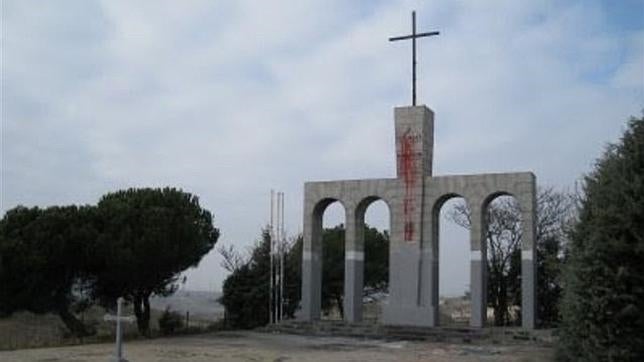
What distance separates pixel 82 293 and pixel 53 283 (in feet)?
5.55

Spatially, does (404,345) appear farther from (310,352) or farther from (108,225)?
(108,225)

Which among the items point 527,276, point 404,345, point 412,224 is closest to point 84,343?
point 404,345

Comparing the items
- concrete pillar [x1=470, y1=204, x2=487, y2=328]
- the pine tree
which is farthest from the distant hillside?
the pine tree

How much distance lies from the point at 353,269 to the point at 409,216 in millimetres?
2956

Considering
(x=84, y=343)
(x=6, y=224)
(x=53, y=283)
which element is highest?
(x=6, y=224)

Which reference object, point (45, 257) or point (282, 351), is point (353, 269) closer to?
point (282, 351)

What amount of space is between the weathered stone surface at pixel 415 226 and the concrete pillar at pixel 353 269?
37 mm

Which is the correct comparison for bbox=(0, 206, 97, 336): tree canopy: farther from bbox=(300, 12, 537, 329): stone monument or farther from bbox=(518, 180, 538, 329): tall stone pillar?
bbox=(518, 180, 538, 329): tall stone pillar

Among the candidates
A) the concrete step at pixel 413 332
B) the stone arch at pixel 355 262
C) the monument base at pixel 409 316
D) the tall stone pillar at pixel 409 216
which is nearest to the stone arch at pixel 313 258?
the stone arch at pixel 355 262

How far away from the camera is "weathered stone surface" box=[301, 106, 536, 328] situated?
1113 inches

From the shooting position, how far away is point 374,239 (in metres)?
43.5

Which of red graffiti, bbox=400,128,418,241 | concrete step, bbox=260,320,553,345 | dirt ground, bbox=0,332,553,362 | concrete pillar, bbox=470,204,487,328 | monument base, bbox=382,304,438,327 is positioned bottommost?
dirt ground, bbox=0,332,553,362

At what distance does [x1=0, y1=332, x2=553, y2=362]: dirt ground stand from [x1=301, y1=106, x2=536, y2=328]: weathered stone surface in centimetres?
320

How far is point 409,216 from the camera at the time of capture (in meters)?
30.0
